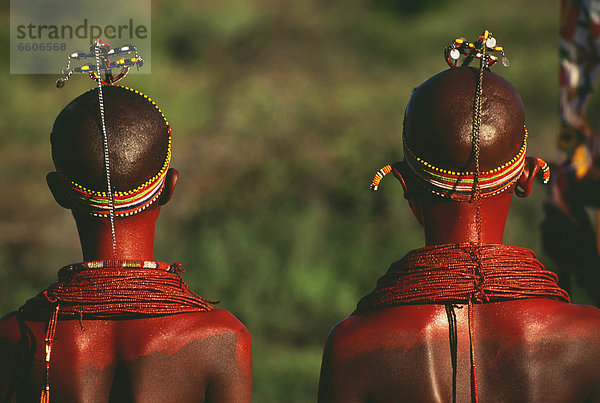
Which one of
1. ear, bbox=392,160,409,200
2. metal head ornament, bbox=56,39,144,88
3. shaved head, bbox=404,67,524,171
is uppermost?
metal head ornament, bbox=56,39,144,88

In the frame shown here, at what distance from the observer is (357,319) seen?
3.73 m

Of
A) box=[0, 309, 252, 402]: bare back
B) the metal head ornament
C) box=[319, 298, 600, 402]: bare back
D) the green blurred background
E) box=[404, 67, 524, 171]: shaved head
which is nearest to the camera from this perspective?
box=[319, 298, 600, 402]: bare back

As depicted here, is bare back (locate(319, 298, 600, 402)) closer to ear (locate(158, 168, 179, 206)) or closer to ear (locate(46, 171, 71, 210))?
ear (locate(158, 168, 179, 206))

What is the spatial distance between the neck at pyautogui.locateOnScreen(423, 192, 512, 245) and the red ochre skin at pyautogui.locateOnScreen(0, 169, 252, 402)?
91 centimetres

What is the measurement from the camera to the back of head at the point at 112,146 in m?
3.87

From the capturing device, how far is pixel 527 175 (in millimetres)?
3881

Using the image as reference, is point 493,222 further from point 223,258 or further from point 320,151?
point 320,151

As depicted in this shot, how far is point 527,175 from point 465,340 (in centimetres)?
77

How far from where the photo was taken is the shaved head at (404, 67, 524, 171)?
12.0ft

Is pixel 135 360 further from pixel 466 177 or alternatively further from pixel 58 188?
pixel 466 177

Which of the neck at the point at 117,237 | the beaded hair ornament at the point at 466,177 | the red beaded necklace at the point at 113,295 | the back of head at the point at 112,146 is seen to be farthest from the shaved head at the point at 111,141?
the beaded hair ornament at the point at 466,177

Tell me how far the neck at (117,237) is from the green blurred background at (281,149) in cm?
768

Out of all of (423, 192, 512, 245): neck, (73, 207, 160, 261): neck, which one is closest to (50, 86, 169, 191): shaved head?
(73, 207, 160, 261): neck

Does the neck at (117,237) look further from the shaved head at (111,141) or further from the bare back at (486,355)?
the bare back at (486,355)
